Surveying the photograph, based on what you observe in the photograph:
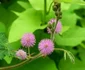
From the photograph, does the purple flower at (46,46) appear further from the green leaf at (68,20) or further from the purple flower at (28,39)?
the green leaf at (68,20)

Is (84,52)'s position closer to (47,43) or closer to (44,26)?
(44,26)

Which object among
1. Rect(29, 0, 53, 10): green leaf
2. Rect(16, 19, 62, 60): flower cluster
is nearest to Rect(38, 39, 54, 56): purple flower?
Rect(16, 19, 62, 60): flower cluster

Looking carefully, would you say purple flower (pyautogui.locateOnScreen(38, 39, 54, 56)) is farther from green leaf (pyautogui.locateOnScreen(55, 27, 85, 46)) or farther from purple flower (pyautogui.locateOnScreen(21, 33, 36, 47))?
green leaf (pyautogui.locateOnScreen(55, 27, 85, 46))

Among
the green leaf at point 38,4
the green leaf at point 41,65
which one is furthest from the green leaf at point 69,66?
the green leaf at point 38,4

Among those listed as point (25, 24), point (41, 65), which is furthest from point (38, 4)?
point (41, 65)

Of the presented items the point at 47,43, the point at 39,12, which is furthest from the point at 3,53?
the point at 39,12
